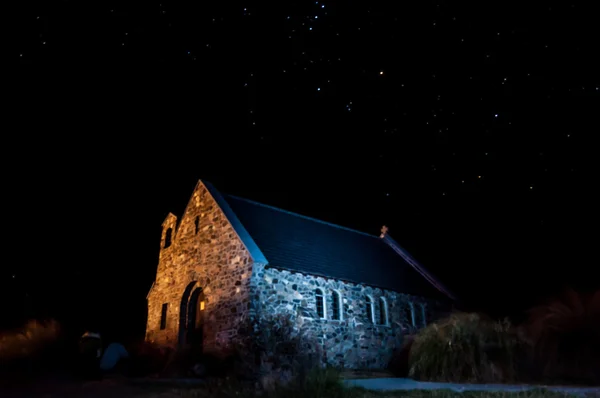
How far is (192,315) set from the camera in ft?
65.1

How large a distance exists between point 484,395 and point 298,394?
328cm

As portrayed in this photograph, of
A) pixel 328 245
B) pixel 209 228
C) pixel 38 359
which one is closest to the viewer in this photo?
pixel 38 359

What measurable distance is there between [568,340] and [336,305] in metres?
9.37

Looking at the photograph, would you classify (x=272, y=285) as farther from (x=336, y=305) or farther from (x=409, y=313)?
(x=409, y=313)

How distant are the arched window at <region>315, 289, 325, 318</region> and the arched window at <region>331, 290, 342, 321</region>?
568 mm

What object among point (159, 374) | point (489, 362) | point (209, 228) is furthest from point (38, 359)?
point (489, 362)

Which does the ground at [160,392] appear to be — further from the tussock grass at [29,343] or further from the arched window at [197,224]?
the arched window at [197,224]

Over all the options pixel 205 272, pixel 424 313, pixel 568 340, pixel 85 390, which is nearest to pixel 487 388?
pixel 568 340

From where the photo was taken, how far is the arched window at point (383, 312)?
20.8 m

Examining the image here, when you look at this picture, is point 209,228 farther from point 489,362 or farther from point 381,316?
point 489,362

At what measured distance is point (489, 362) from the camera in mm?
11164

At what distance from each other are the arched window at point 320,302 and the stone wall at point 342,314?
0.17 metres

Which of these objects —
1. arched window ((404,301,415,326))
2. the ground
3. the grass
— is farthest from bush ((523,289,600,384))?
arched window ((404,301,415,326))

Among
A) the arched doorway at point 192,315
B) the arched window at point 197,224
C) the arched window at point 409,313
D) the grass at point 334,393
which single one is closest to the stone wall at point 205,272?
the arched window at point 197,224
